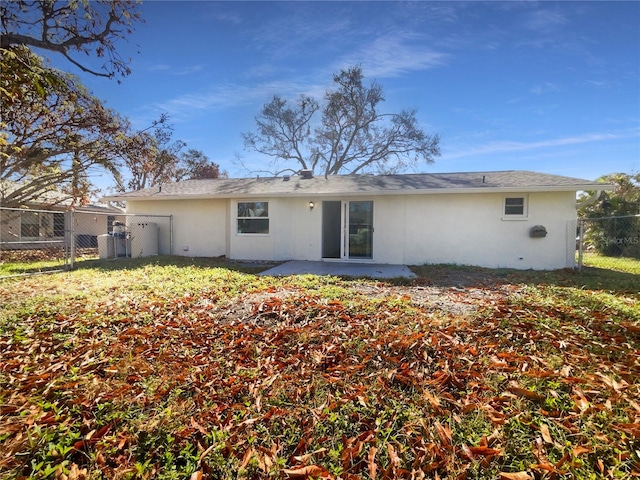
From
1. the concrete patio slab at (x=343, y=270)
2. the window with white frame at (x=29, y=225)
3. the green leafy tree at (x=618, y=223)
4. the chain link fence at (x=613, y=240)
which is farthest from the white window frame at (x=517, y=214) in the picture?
the window with white frame at (x=29, y=225)

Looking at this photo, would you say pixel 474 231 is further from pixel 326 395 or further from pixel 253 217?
pixel 326 395

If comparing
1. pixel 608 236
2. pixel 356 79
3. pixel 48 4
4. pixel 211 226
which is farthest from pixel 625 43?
pixel 356 79

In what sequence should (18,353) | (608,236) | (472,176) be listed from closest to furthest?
(18,353) → (472,176) → (608,236)

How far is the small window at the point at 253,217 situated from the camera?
35.3 feet

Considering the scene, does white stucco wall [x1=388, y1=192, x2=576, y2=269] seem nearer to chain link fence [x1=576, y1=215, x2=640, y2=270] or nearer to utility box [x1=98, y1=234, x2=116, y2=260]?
chain link fence [x1=576, y1=215, x2=640, y2=270]

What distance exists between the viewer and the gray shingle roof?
29.3 feet

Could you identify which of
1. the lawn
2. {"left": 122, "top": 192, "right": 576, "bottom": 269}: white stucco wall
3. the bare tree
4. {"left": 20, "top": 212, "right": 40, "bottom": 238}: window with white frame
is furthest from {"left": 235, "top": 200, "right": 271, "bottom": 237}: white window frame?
{"left": 20, "top": 212, "right": 40, "bottom": 238}: window with white frame

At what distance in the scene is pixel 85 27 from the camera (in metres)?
5.55

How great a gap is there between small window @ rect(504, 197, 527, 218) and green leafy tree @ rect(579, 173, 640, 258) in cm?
485

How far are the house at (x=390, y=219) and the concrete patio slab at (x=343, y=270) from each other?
A: 0.86 meters

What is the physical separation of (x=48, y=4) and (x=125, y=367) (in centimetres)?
657

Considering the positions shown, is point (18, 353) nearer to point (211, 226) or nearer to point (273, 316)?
point (273, 316)

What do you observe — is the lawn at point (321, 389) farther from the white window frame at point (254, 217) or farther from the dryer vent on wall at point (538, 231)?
the white window frame at point (254, 217)

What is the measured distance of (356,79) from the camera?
21344mm
